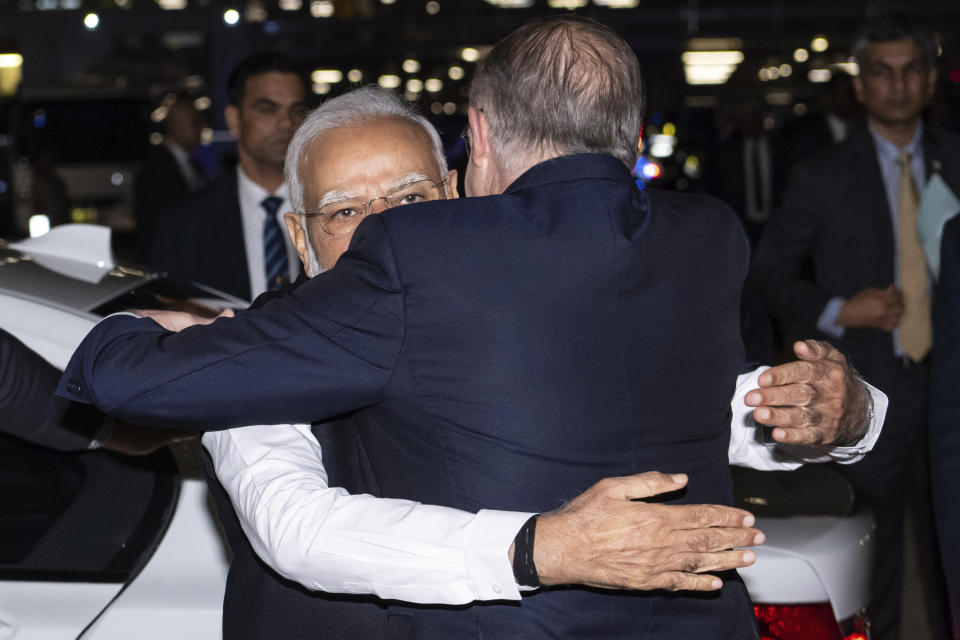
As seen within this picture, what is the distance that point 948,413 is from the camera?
2.11 meters

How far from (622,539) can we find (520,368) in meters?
0.24

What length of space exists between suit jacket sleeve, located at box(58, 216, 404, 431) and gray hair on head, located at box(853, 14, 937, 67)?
3.01 metres

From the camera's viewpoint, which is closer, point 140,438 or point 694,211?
point 694,211

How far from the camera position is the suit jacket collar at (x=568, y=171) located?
1511 mm

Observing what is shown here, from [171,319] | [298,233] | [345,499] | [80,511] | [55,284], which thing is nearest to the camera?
[345,499]

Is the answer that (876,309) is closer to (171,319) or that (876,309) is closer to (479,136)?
(479,136)

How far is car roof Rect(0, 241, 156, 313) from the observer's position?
2.26m

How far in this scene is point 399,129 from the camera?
1958 millimetres

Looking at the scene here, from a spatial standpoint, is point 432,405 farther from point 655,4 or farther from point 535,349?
point 655,4

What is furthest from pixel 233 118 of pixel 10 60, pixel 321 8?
pixel 321 8

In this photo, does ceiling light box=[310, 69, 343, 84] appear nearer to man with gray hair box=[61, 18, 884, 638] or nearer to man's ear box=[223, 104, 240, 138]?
man's ear box=[223, 104, 240, 138]

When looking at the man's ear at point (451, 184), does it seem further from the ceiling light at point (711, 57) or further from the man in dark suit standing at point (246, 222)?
the ceiling light at point (711, 57)

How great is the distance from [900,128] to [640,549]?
2.91m

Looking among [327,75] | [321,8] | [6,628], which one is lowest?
[327,75]
